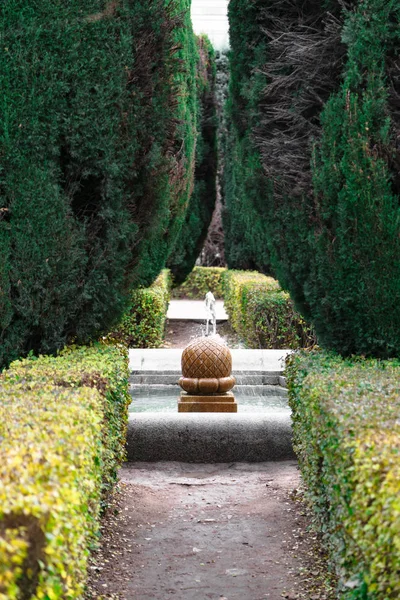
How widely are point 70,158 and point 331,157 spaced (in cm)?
209

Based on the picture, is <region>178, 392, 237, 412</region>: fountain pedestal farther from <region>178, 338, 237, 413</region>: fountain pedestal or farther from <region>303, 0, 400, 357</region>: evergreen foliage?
<region>303, 0, 400, 357</region>: evergreen foliage

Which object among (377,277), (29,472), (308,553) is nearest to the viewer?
(29,472)

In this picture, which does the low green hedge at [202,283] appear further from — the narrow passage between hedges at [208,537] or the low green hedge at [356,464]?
the low green hedge at [356,464]

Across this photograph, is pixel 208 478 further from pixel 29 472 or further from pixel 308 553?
pixel 29 472

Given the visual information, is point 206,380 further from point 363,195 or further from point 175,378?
point 363,195

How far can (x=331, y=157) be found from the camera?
641 centimetres

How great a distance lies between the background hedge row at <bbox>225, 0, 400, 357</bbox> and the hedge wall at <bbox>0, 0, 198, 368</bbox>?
1387 mm

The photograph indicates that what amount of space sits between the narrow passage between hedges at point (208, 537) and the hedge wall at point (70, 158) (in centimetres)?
146

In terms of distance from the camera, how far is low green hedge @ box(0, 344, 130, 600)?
7.58ft

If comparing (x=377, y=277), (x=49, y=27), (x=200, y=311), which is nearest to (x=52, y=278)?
(x=49, y=27)

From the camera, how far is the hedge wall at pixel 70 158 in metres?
6.10

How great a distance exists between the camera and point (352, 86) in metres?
6.32

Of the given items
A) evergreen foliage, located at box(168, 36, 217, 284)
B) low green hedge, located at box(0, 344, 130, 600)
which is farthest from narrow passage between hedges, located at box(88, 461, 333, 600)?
evergreen foliage, located at box(168, 36, 217, 284)

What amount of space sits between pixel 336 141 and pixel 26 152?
8.03ft
